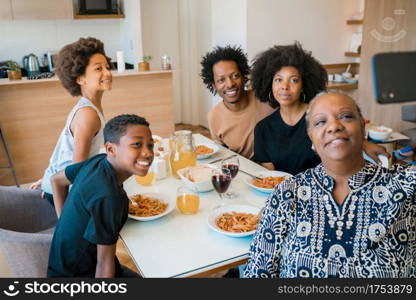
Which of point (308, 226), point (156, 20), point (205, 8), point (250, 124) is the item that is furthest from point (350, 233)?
point (156, 20)

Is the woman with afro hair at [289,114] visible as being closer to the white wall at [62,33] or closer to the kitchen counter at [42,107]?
the kitchen counter at [42,107]

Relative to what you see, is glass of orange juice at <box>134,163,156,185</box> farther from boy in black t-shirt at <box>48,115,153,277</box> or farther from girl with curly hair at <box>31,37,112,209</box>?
boy in black t-shirt at <box>48,115,153,277</box>

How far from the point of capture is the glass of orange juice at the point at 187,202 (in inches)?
59.5

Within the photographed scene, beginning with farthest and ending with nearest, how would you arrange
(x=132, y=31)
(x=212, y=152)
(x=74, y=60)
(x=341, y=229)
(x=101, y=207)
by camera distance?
(x=132, y=31)
(x=212, y=152)
(x=74, y=60)
(x=101, y=207)
(x=341, y=229)

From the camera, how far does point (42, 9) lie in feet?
15.2

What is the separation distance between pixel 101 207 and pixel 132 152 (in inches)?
8.5

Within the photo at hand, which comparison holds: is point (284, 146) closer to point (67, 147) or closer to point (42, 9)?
point (67, 147)

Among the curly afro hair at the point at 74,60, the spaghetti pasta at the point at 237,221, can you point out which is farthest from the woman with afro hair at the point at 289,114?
the curly afro hair at the point at 74,60

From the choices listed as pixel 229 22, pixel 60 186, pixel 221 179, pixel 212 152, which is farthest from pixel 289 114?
pixel 229 22

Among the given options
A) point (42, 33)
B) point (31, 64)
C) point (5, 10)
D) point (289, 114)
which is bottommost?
point (289, 114)

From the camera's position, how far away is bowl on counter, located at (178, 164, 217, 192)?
1702mm

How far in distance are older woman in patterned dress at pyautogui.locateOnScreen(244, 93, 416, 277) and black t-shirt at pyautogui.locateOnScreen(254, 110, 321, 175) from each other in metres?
0.82

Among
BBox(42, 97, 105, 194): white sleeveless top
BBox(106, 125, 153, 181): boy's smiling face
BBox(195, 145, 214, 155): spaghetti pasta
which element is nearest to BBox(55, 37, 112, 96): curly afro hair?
BBox(42, 97, 105, 194): white sleeveless top

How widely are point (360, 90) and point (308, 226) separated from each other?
340cm
